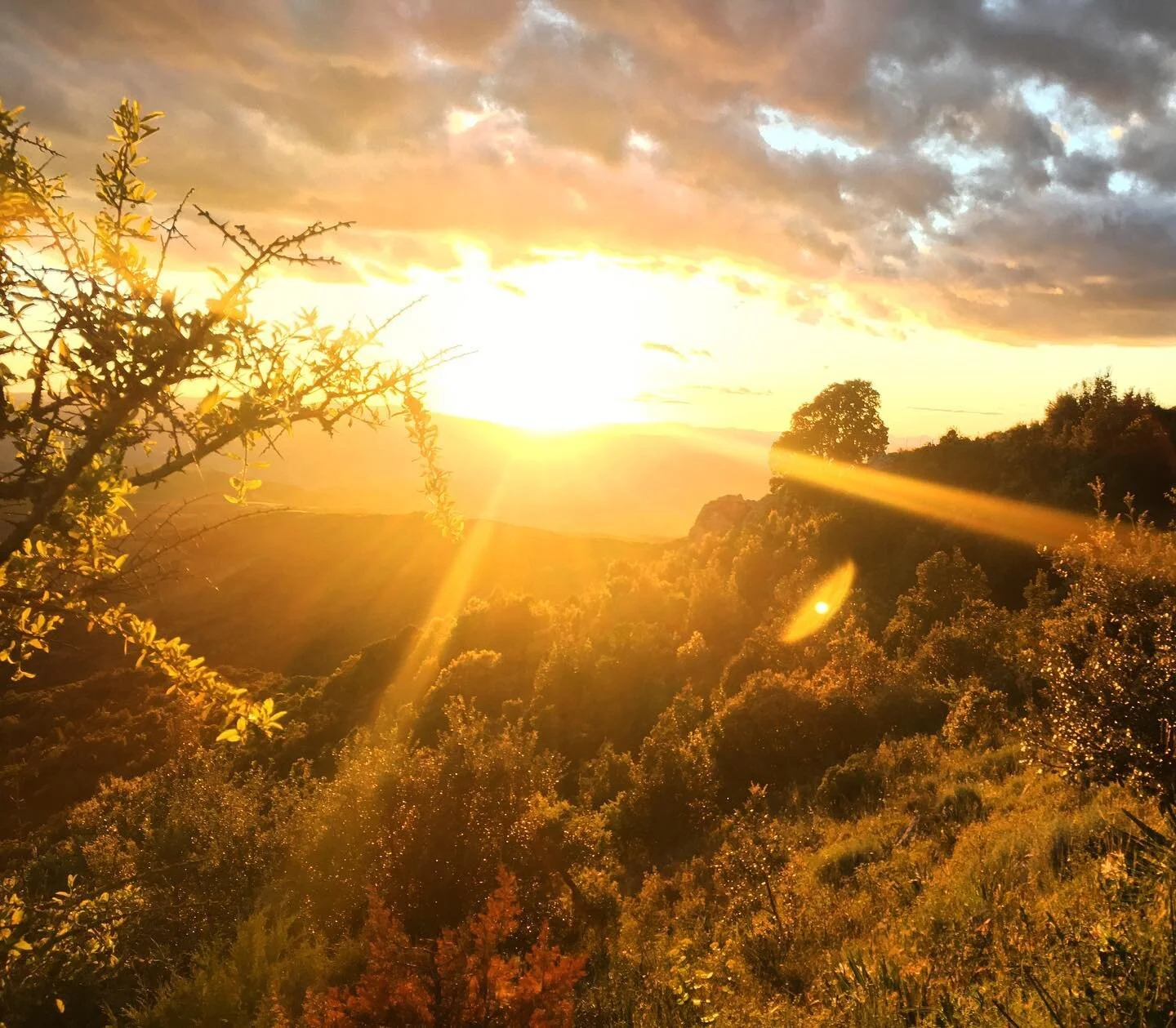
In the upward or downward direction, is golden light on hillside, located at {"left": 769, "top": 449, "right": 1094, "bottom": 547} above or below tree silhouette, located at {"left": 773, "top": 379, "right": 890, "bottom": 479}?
below

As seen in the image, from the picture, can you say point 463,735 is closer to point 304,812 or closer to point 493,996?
point 304,812

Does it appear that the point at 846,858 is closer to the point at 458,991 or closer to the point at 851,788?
the point at 851,788

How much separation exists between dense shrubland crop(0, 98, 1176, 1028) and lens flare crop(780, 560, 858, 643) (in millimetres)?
433

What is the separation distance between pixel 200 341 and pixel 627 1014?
24.7 feet

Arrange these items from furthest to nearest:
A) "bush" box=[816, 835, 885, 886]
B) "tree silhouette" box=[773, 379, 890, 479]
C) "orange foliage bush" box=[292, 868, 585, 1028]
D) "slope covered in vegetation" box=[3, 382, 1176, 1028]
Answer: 1. "tree silhouette" box=[773, 379, 890, 479]
2. "bush" box=[816, 835, 885, 886]
3. "slope covered in vegetation" box=[3, 382, 1176, 1028]
4. "orange foliage bush" box=[292, 868, 585, 1028]

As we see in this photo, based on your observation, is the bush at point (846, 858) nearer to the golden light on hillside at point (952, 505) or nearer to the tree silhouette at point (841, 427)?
the golden light on hillside at point (952, 505)

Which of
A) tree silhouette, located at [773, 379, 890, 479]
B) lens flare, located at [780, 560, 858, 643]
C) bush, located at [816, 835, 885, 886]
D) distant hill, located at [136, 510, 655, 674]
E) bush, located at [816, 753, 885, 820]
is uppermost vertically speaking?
tree silhouette, located at [773, 379, 890, 479]

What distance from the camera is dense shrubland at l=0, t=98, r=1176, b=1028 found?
5.16m

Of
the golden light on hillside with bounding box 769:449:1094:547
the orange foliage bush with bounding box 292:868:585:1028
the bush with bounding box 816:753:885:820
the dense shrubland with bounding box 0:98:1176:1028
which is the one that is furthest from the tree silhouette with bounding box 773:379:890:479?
the orange foliage bush with bounding box 292:868:585:1028

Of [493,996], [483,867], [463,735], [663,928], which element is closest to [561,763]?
[463,735]

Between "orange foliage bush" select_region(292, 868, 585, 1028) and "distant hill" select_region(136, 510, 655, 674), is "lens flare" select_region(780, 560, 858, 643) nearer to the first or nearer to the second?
"orange foliage bush" select_region(292, 868, 585, 1028)

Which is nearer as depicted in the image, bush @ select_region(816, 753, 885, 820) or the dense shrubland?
the dense shrubland

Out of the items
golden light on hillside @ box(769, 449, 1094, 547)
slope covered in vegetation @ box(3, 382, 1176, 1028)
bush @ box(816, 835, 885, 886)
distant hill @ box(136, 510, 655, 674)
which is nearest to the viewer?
slope covered in vegetation @ box(3, 382, 1176, 1028)

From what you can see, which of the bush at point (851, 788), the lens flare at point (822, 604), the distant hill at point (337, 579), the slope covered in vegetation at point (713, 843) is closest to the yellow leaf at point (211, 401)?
the slope covered in vegetation at point (713, 843)
